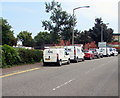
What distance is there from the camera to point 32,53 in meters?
23.2

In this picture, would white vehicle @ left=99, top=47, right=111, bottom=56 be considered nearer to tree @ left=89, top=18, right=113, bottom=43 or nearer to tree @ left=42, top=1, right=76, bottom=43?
tree @ left=42, top=1, right=76, bottom=43

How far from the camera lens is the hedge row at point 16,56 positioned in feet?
60.4

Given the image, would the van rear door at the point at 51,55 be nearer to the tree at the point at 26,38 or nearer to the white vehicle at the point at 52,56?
the white vehicle at the point at 52,56

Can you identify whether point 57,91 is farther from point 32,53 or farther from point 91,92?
point 32,53

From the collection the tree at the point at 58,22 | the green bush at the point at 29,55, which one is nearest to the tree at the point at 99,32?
the tree at the point at 58,22

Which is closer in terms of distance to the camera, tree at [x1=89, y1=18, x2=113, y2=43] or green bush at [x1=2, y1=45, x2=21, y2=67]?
green bush at [x1=2, y1=45, x2=21, y2=67]

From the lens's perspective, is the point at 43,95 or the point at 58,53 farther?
the point at 58,53

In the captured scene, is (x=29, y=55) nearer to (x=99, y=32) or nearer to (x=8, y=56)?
(x=8, y=56)

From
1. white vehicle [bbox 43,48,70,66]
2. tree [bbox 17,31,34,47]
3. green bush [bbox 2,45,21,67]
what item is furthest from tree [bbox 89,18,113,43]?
green bush [bbox 2,45,21,67]

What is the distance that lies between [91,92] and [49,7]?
96.6 feet

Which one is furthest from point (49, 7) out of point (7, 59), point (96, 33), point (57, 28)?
point (96, 33)

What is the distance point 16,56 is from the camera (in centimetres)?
1977

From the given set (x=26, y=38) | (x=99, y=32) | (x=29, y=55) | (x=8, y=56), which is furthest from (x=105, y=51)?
(x=26, y=38)

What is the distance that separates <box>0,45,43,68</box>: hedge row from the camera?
60.4 feet
